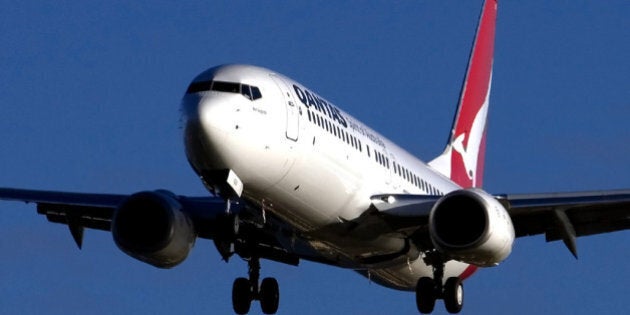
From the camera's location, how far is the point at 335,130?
1399 inches

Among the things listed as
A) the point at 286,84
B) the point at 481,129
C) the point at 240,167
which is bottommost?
the point at 240,167

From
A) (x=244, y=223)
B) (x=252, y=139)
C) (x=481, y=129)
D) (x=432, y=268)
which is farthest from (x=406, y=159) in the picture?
(x=481, y=129)

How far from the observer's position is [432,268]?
131 feet

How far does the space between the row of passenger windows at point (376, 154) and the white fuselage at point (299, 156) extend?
0.04 metres

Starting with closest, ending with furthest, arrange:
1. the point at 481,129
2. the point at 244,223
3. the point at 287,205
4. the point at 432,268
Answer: the point at 287,205
the point at 244,223
the point at 432,268
the point at 481,129

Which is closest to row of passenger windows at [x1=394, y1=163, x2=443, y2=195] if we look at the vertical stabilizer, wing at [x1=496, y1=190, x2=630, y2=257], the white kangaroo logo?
wing at [x1=496, y1=190, x2=630, y2=257]

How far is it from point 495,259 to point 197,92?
8204 mm

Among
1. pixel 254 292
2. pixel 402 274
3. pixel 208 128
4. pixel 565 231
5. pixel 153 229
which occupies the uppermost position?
pixel 565 231

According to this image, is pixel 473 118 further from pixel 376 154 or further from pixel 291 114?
pixel 291 114

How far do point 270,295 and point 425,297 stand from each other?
3570 millimetres

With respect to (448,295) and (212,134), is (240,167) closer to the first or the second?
(212,134)

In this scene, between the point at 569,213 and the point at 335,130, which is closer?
the point at 335,130

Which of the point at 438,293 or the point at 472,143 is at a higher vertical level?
the point at 472,143

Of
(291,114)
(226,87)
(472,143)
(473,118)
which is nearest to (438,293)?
(291,114)
